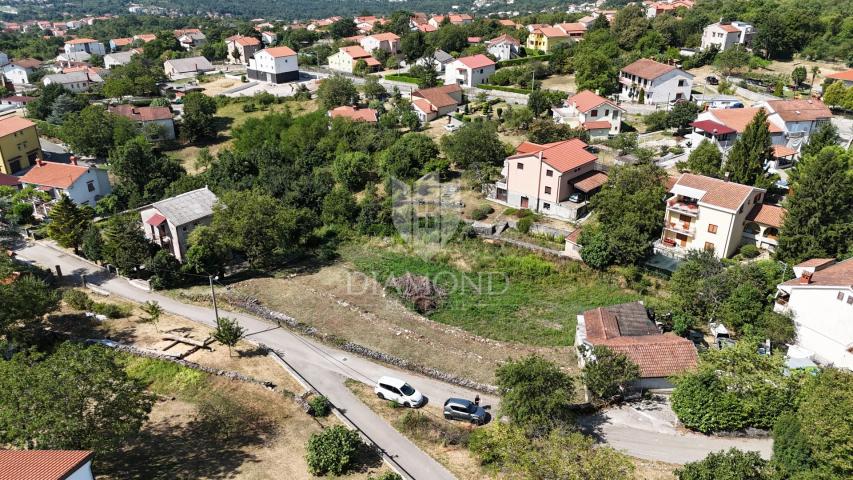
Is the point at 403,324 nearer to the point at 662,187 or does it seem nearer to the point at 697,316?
the point at 697,316

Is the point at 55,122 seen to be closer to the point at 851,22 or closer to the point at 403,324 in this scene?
the point at 403,324

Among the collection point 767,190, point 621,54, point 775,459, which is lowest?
point 775,459

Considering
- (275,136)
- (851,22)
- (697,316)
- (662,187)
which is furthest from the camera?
(851,22)

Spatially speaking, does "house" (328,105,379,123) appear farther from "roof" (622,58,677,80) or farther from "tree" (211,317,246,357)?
"tree" (211,317,246,357)

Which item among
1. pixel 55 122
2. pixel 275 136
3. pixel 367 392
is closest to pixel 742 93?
pixel 275 136

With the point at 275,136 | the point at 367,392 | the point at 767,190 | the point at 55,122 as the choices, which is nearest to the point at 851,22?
the point at 767,190

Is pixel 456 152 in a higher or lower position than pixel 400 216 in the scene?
higher

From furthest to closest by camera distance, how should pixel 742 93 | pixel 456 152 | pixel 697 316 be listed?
pixel 742 93, pixel 456 152, pixel 697 316

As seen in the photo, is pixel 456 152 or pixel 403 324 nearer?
pixel 403 324
